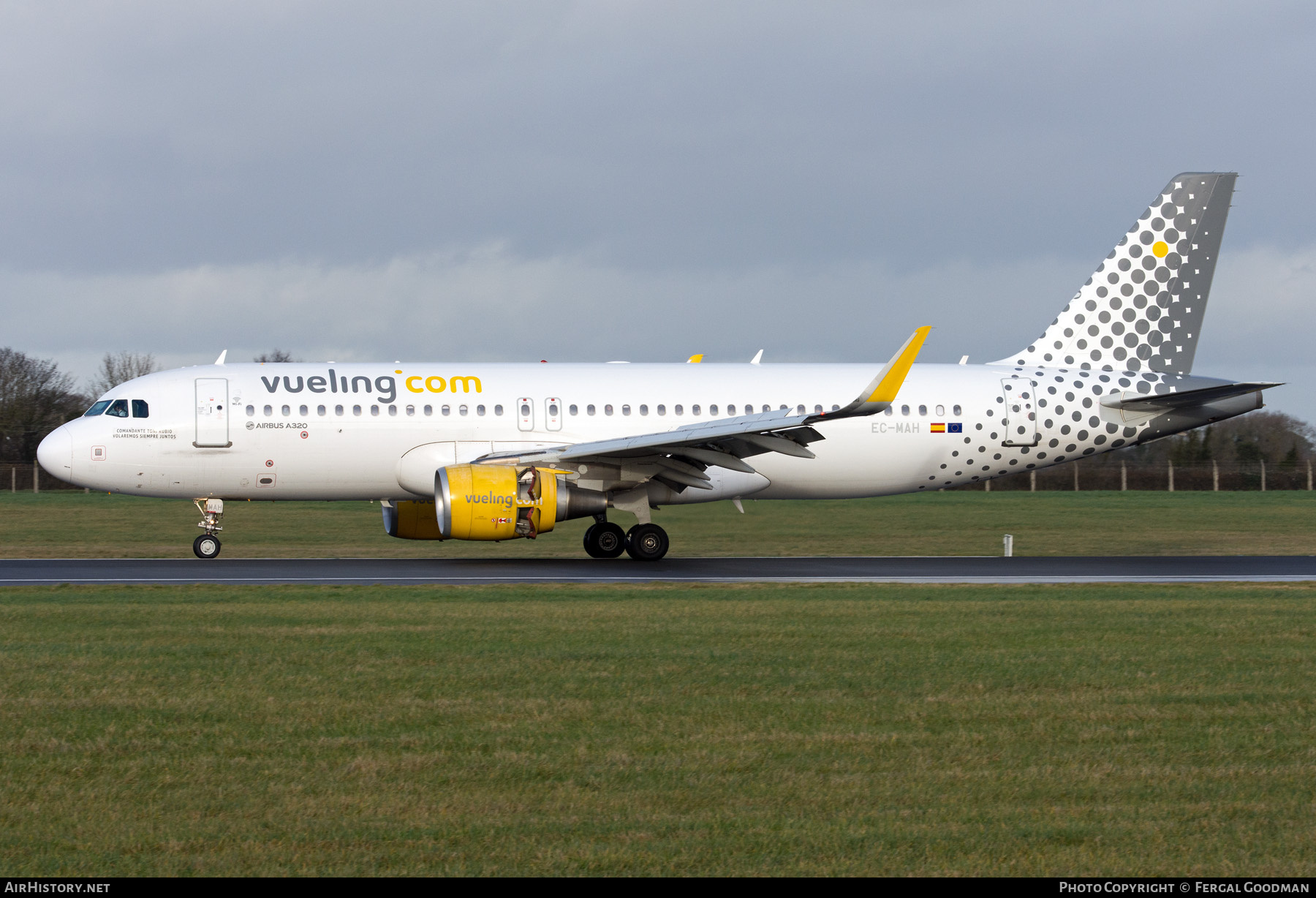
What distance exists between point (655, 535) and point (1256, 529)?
18.6 metres

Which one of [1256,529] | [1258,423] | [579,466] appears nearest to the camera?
[579,466]

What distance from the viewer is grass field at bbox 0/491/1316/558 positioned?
86.6ft

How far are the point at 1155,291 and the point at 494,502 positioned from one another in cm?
1406

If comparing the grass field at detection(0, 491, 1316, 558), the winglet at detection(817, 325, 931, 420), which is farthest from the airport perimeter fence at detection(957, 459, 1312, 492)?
the winglet at detection(817, 325, 931, 420)

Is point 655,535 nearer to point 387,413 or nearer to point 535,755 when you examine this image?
point 387,413

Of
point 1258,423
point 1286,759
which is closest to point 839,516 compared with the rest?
point 1286,759

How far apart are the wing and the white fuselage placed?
2.05 ft

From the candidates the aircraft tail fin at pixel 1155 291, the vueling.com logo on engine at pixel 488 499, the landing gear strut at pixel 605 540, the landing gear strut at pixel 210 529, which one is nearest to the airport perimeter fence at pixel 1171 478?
the aircraft tail fin at pixel 1155 291

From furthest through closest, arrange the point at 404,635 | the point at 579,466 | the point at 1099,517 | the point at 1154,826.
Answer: the point at 1099,517, the point at 579,466, the point at 404,635, the point at 1154,826

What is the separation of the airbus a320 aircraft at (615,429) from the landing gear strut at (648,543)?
0.04 metres

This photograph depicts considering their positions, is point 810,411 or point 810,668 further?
point 810,411

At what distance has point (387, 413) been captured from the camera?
2336cm

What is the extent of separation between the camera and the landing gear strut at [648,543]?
2280 cm

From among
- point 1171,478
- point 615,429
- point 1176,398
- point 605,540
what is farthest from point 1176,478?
point 605,540
